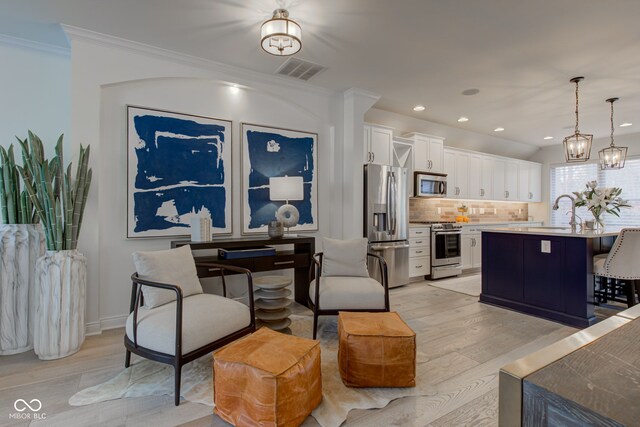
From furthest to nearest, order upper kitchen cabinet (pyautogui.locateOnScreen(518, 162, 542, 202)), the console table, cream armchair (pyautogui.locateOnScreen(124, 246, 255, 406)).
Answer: upper kitchen cabinet (pyautogui.locateOnScreen(518, 162, 542, 202))
the console table
cream armchair (pyautogui.locateOnScreen(124, 246, 255, 406))

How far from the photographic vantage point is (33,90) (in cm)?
299

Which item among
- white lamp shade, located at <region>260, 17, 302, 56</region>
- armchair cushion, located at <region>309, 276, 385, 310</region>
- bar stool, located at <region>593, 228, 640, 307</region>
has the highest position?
white lamp shade, located at <region>260, 17, 302, 56</region>

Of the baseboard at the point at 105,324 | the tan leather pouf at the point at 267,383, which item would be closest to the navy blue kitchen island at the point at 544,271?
A: the tan leather pouf at the point at 267,383

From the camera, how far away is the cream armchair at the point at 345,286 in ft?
8.78

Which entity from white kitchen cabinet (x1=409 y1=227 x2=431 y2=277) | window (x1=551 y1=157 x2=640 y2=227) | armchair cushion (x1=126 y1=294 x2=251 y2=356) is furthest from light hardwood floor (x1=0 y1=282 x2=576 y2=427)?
window (x1=551 y1=157 x2=640 y2=227)

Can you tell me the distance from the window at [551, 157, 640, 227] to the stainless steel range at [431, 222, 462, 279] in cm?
274

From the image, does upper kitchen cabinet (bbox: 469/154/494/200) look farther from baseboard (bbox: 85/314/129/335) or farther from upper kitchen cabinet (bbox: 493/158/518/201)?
baseboard (bbox: 85/314/129/335)

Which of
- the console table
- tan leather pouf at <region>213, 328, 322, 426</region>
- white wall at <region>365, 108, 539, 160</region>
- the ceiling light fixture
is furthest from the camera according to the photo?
white wall at <region>365, 108, 539, 160</region>

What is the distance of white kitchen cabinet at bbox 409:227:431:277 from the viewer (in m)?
5.09

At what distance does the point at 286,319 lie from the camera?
2.96 meters

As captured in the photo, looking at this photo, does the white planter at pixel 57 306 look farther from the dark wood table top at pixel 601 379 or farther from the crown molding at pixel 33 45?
the dark wood table top at pixel 601 379

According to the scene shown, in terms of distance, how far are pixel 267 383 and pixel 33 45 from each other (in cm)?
376

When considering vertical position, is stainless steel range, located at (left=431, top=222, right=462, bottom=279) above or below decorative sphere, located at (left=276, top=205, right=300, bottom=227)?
below

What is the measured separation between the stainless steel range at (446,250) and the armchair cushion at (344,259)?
103 inches
